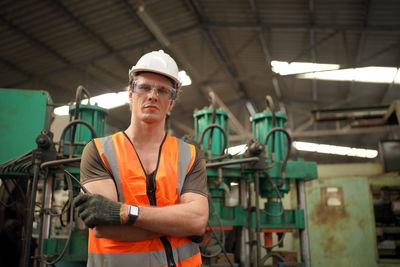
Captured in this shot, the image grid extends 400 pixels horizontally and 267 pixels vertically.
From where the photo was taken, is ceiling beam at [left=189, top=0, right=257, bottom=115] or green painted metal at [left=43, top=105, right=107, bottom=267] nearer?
green painted metal at [left=43, top=105, right=107, bottom=267]

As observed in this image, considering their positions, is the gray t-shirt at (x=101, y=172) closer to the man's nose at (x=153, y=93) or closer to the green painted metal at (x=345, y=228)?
the man's nose at (x=153, y=93)

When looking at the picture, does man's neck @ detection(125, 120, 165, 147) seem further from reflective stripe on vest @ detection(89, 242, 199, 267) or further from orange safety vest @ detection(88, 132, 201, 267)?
reflective stripe on vest @ detection(89, 242, 199, 267)

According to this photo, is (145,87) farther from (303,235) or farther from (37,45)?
(37,45)

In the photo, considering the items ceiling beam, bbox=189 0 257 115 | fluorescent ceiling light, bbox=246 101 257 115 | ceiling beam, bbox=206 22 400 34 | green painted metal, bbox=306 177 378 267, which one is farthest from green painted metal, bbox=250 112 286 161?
fluorescent ceiling light, bbox=246 101 257 115

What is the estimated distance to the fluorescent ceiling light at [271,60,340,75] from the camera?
21.8 feet

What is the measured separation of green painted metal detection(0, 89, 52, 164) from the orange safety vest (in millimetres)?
1721

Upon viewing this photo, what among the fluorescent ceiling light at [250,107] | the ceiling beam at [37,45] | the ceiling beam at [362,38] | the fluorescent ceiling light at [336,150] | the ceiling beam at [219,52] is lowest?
the fluorescent ceiling light at [336,150]

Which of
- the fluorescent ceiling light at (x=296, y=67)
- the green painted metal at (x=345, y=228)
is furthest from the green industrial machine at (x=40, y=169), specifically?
the fluorescent ceiling light at (x=296, y=67)

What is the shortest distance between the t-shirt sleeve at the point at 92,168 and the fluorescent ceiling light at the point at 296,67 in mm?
6184

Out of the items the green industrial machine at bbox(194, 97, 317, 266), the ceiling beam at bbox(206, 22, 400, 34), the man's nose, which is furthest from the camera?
the ceiling beam at bbox(206, 22, 400, 34)

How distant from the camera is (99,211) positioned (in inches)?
39.6

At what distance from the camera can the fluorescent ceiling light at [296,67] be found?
21.8 ft

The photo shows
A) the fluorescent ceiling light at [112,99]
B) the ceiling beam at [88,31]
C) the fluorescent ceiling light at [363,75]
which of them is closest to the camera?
the ceiling beam at [88,31]

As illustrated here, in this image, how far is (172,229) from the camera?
1.08 m
